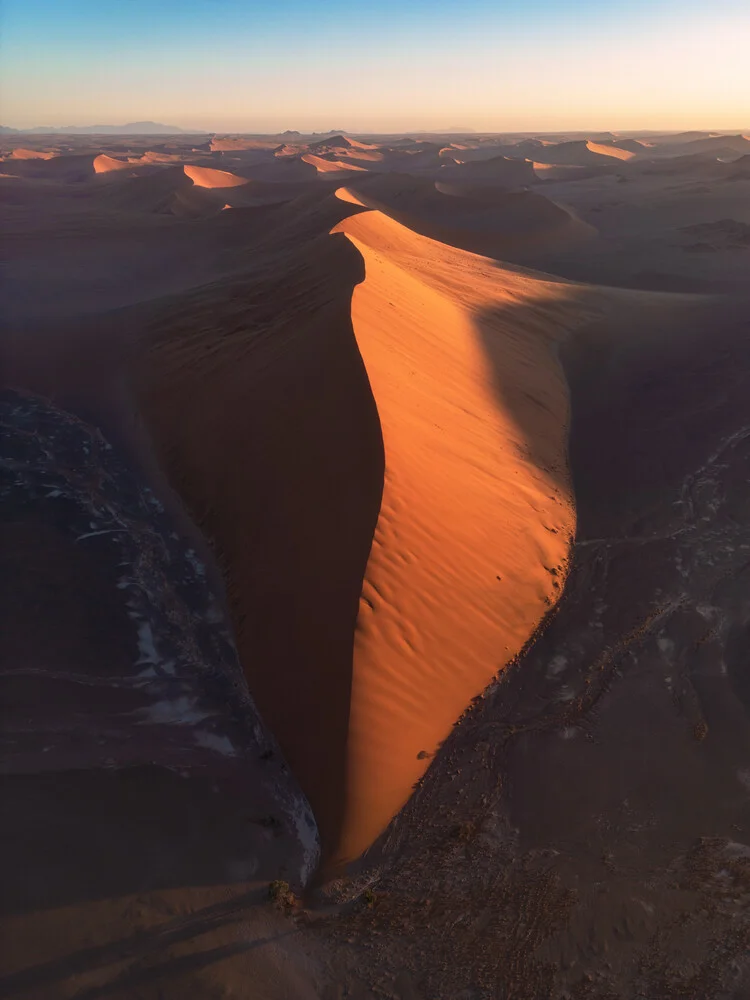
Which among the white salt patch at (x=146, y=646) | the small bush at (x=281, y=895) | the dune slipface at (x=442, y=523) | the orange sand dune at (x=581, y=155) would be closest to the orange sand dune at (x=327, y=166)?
the orange sand dune at (x=581, y=155)

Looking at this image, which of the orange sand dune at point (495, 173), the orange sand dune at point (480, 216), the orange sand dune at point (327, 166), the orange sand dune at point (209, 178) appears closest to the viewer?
the orange sand dune at point (480, 216)

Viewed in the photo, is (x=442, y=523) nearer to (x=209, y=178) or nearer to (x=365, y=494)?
(x=365, y=494)

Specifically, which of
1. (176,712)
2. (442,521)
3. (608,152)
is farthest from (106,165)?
(176,712)

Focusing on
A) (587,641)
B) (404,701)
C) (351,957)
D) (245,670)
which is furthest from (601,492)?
(351,957)

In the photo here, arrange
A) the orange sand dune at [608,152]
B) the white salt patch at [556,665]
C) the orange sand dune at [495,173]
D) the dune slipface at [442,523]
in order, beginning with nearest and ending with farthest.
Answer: the dune slipface at [442,523]
the white salt patch at [556,665]
the orange sand dune at [495,173]
the orange sand dune at [608,152]

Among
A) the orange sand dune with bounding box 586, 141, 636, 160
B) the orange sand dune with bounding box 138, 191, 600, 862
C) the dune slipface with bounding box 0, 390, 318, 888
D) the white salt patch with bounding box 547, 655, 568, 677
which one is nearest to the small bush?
the dune slipface with bounding box 0, 390, 318, 888

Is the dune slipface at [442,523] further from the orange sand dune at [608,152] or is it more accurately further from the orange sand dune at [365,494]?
the orange sand dune at [608,152]
